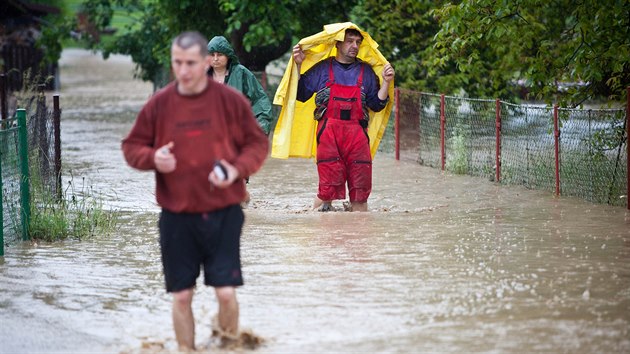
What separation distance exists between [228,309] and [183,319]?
0.24m

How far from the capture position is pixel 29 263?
378 inches

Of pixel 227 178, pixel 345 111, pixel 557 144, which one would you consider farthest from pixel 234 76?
pixel 227 178

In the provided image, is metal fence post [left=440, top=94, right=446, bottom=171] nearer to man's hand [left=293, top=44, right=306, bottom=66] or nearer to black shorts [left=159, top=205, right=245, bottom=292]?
man's hand [left=293, top=44, right=306, bottom=66]

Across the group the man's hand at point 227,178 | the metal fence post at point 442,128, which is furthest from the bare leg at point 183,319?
the metal fence post at point 442,128

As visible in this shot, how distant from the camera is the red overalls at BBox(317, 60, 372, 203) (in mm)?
11992

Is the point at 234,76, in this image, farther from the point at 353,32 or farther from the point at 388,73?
the point at 388,73

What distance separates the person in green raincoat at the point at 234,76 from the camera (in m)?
11.8

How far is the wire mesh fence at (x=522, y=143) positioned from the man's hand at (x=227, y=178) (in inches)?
283

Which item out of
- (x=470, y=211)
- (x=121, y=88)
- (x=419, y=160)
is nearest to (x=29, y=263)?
(x=470, y=211)

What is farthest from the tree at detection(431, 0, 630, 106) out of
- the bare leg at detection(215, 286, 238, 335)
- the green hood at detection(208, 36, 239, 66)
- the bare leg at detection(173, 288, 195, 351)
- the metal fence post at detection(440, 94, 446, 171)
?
the bare leg at detection(173, 288, 195, 351)

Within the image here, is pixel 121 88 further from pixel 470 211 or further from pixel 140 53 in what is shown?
pixel 470 211

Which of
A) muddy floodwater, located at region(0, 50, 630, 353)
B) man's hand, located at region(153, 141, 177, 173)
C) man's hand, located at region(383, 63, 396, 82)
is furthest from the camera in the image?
man's hand, located at region(383, 63, 396, 82)

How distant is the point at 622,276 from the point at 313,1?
49.5ft

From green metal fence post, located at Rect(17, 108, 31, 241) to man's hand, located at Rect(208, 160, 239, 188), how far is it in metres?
4.61
